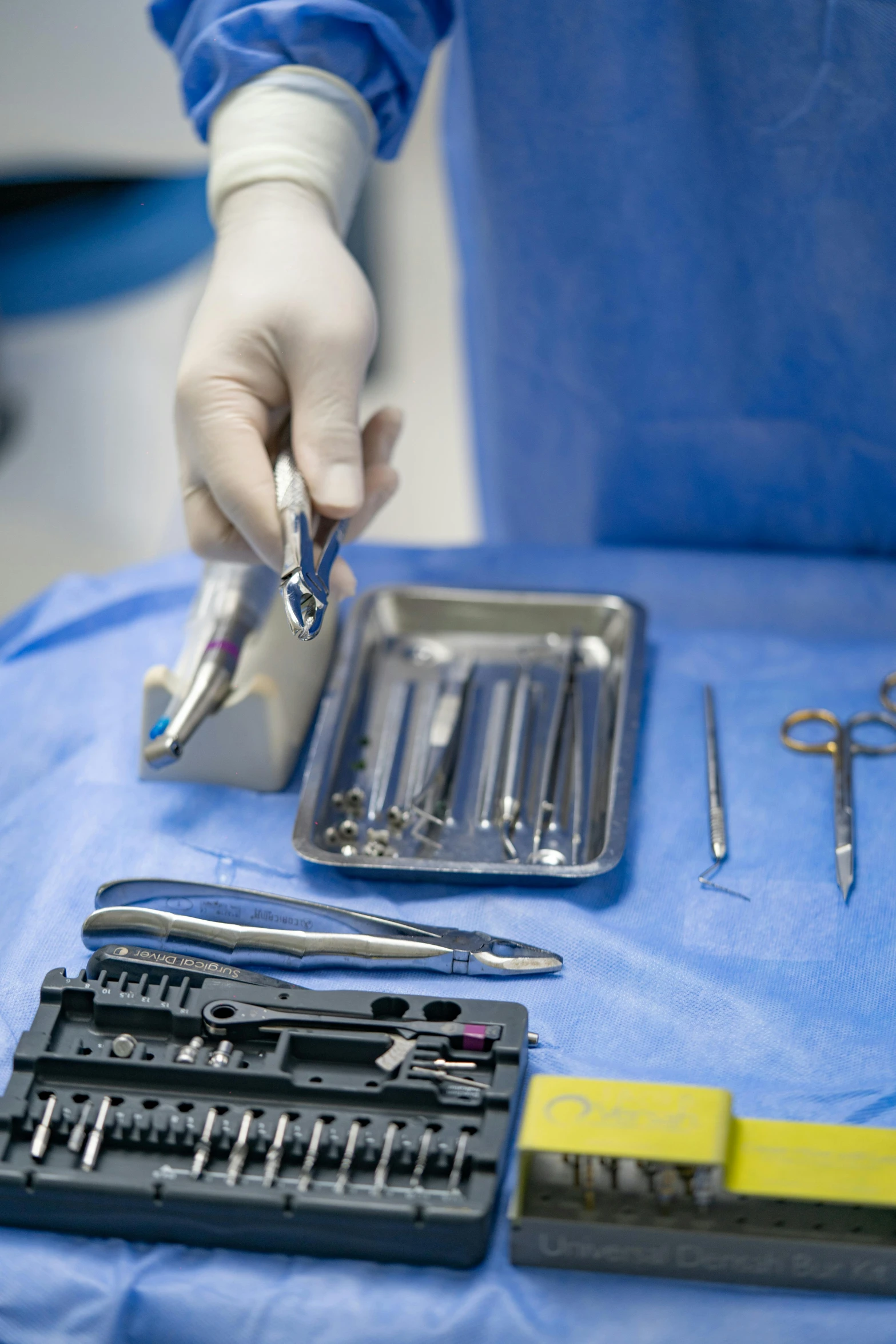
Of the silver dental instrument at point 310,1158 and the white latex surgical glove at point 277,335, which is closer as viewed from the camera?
the silver dental instrument at point 310,1158

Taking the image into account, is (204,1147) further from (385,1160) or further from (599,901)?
(599,901)

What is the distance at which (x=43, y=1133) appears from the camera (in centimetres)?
85

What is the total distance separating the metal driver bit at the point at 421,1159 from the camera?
2.69ft

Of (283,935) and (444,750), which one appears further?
(444,750)

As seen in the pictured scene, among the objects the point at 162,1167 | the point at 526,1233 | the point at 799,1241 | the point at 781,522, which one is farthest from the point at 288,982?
the point at 781,522

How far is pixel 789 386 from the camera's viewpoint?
1.46 metres

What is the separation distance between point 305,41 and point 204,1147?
103cm

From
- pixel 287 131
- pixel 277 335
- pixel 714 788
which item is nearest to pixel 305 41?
pixel 287 131

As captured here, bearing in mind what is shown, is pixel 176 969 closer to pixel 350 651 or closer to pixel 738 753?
pixel 350 651

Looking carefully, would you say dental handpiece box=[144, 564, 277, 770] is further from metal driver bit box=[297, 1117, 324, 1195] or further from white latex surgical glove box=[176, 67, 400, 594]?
metal driver bit box=[297, 1117, 324, 1195]

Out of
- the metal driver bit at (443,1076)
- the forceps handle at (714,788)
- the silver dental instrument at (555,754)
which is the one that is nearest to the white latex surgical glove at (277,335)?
the silver dental instrument at (555,754)

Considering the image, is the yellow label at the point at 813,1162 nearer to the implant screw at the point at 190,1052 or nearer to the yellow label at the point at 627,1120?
the yellow label at the point at 627,1120

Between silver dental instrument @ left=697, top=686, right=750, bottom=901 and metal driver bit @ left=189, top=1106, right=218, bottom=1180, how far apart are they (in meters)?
0.46

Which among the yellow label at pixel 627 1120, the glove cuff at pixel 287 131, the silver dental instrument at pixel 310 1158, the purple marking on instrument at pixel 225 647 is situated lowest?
the silver dental instrument at pixel 310 1158
